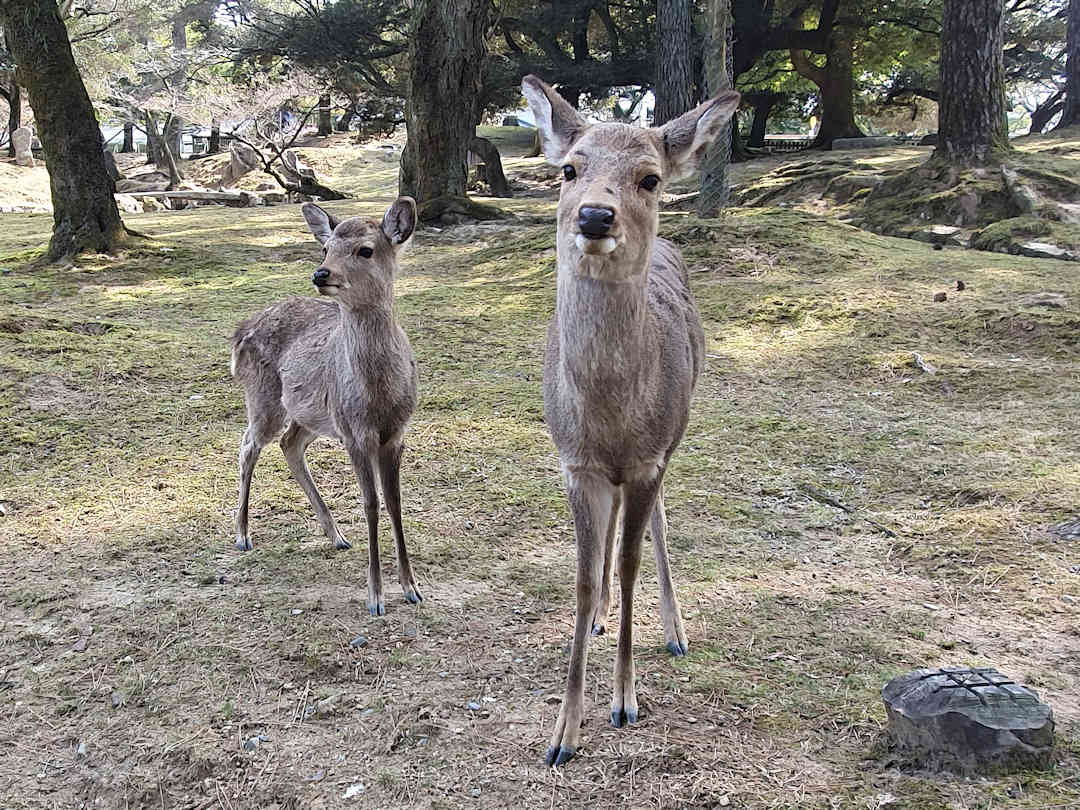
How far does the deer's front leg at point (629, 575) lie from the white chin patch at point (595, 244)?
0.77m

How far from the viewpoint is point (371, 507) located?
12.2 ft

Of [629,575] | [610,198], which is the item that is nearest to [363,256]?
[610,198]

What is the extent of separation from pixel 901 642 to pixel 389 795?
1884 mm

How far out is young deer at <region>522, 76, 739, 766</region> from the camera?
2564mm

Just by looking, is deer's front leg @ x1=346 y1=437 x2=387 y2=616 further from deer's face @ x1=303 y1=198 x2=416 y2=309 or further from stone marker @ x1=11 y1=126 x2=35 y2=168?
stone marker @ x1=11 y1=126 x2=35 y2=168

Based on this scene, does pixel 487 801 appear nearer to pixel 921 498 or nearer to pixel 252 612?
pixel 252 612

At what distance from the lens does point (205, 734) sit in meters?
2.88

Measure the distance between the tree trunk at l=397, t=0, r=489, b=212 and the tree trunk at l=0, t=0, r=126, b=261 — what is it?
148 inches

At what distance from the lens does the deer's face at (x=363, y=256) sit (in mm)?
3652

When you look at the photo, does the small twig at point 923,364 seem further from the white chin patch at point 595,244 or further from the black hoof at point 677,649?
the white chin patch at point 595,244

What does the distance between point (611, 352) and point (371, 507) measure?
1.50 meters

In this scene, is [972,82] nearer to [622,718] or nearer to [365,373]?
[365,373]

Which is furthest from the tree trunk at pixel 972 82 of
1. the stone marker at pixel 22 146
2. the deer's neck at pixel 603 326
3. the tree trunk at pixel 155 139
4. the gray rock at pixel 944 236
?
the stone marker at pixel 22 146

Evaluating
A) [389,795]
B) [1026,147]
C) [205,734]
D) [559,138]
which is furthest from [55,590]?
[1026,147]
